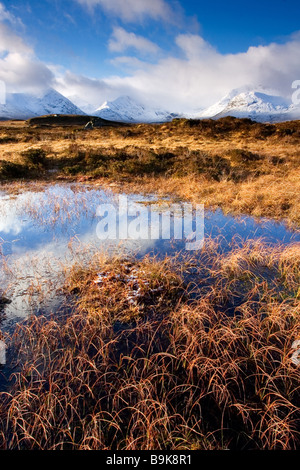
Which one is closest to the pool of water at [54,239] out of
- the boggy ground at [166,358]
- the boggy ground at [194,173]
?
the boggy ground at [166,358]

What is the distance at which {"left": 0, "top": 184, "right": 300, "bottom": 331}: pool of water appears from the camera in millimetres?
4289

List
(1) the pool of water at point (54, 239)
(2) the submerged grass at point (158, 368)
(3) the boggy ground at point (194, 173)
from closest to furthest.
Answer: (2) the submerged grass at point (158, 368), (1) the pool of water at point (54, 239), (3) the boggy ground at point (194, 173)

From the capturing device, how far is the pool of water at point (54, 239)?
429 centimetres

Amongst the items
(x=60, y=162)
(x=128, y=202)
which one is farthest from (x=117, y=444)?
(x=60, y=162)

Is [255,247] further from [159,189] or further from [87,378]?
[159,189]

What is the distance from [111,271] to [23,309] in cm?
165

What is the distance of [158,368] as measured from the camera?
282 centimetres

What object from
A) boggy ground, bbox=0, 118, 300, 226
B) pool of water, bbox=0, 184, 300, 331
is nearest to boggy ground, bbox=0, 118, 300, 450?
pool of water, bbox=0, 184, 300, 331

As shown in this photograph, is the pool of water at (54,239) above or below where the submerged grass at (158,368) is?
above

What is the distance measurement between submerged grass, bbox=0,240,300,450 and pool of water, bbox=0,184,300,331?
54 centimetres

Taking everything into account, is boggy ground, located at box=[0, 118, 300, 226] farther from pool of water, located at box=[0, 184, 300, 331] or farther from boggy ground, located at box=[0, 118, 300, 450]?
boggy ground, located at box=[0, 118, 300, 450]

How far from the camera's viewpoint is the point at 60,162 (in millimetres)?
16031

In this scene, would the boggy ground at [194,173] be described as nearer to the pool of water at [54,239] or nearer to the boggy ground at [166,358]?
the pool of water at [54,239]

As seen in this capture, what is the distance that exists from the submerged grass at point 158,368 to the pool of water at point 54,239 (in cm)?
54
